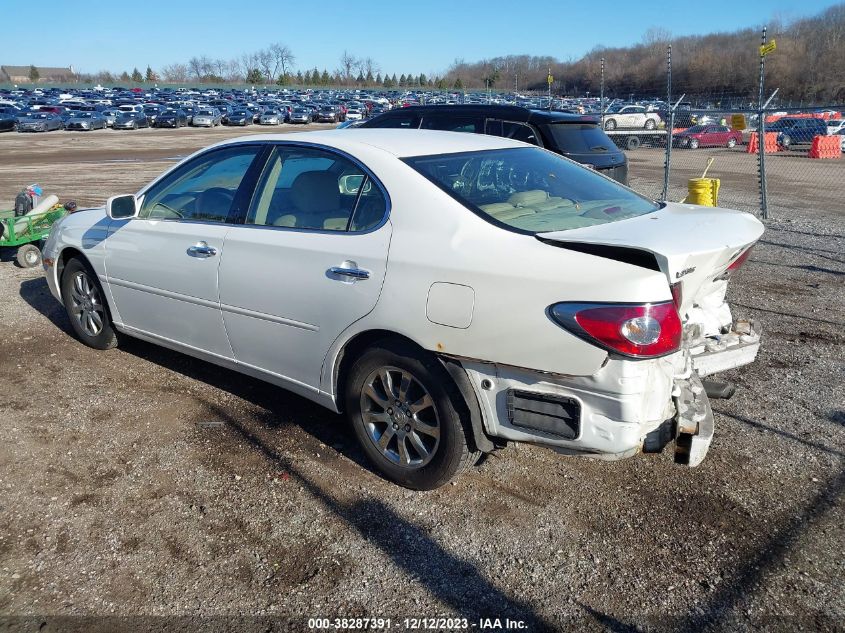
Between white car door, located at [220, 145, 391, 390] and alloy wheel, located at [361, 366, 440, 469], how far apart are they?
13.3 inches

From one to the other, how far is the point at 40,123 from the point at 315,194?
47791 millimetres

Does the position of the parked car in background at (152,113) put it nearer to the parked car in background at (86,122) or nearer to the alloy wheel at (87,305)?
the parked car in background at (86,122)

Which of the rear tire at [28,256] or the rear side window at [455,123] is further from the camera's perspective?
the rear side window at [455,123]

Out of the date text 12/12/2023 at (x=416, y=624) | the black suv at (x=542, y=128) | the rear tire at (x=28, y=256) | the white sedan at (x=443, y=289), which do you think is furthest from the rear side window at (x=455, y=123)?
the date text 12/12/2023 at (x=416, y=624)

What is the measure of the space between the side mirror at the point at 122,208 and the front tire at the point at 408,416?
2.17 meters

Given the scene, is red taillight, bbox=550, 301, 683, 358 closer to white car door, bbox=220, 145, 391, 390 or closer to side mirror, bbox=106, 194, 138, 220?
white car door, bbox=220, 145, 391, 390

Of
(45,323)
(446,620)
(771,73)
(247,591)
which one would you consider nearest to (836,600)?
(446,620)

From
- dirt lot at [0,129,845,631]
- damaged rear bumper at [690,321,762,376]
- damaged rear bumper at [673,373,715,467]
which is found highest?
damaged rear bumper at [690,321,762,376]

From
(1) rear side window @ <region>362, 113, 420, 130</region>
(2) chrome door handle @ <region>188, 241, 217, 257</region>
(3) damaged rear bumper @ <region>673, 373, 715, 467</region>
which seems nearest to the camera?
(3) damaged rear bumper @ <region>673, 373, 715, 467</region>

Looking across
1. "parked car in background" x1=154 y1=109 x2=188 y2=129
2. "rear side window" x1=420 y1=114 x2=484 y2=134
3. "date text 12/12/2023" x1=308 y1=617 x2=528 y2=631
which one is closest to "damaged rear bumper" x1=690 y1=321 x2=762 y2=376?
"date text 12/12/2023" x1=308 y1=617 x2=528 y2=631

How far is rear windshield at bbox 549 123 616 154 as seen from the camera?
909cm

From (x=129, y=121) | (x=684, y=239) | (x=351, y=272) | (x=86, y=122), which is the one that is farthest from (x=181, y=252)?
(x=129, y=121)

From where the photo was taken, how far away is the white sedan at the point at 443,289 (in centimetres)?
290

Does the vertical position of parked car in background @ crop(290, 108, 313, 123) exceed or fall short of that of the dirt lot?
it exceeds it
